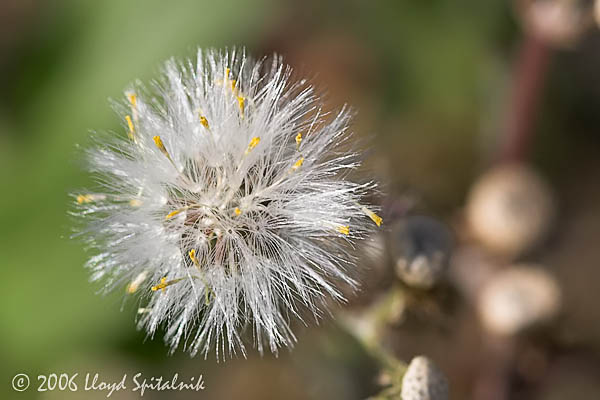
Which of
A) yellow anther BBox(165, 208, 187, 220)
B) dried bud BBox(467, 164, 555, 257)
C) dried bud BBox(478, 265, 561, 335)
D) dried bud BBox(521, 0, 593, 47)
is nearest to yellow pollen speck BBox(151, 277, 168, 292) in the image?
yellow anther BBox(165, 208, 187, 220)

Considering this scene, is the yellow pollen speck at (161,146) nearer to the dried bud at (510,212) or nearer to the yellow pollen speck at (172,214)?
the yellow pollen speck at (172,214)

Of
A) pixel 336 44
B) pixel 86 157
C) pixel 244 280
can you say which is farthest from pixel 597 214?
pixel 86 157

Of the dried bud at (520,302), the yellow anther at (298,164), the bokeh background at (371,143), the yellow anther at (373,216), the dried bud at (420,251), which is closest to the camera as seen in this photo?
the yellow anther at (373,216)

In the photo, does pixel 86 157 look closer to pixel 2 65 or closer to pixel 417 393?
pixel 417 393

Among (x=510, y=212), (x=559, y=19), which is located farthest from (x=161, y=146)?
(x=559, y=19)

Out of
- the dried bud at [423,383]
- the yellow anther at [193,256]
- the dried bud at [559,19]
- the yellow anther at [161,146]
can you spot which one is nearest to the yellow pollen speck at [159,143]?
the yellow anther at [161,146]
